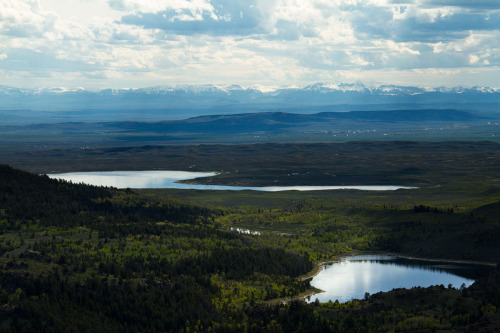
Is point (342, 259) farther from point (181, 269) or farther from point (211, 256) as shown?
point (181, 269)

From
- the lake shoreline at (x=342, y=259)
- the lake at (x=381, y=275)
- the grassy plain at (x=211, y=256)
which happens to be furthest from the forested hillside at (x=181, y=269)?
the lake at (x=381, y=275)

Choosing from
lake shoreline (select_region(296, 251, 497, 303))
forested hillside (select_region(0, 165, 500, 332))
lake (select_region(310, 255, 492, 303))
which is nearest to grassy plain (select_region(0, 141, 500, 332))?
forested hillside (select_region(0, 165, 500, 332))

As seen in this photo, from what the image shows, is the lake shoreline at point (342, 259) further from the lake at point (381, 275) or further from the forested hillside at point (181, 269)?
the forested hillside at point (181, 269)

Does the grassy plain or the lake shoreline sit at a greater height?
the grassy plain

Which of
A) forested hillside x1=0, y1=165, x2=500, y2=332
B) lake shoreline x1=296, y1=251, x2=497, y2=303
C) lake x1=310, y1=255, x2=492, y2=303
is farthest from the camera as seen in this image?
lake x1=310, y1=255, x2=492, y2=303

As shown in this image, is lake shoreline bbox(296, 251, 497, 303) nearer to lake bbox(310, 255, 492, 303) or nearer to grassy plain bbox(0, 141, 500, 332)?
lake bbox(310, 255, 492, 303)

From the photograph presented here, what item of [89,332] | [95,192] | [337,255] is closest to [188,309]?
[89,332]

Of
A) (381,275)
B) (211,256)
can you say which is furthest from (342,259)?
(211,256)

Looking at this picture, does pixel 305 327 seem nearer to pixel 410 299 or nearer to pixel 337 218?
pixel 410 299
